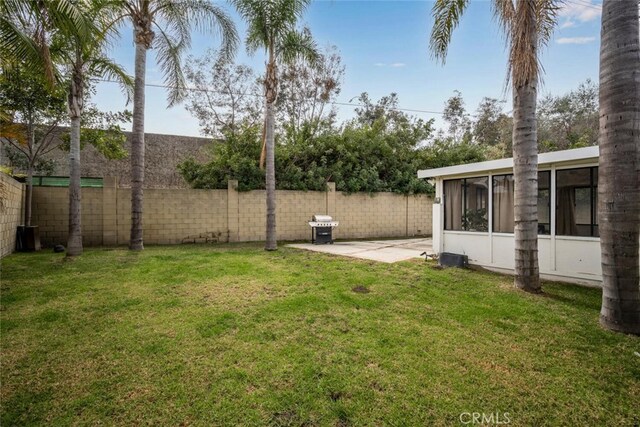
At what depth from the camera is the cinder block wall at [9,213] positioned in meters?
6.48

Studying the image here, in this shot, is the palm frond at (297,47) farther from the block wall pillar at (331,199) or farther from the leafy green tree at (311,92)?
the leafy green tree at (311,92)

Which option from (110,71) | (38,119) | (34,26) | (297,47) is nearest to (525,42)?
(297,47)

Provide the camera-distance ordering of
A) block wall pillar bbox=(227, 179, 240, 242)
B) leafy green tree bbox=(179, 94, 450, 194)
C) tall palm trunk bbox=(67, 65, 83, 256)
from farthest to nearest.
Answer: leafy green tree bbox=(179, 94, 450, 194), block wall pillar bbox=(227, 179, 240, 242), tall palm trunk bbox=(67, 65, 83, 256)

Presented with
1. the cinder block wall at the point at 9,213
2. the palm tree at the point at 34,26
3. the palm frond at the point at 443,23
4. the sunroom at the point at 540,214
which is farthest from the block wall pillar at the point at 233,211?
the palm frond at the point at 443,23

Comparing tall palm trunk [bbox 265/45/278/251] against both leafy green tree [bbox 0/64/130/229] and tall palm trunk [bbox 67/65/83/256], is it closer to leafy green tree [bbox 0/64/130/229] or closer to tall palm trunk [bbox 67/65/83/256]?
tall palm trunk [bbox 67/65/83/256]

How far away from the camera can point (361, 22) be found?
32.7 ft

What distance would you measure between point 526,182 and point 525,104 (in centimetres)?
120

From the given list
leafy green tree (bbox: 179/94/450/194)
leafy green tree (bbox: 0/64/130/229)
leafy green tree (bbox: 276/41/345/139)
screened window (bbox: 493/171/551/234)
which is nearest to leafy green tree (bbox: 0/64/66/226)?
leafy green tree (bbox: 0/64/130/229)

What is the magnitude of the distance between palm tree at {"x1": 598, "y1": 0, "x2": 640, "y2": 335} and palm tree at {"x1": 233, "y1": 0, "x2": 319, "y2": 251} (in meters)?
6.98

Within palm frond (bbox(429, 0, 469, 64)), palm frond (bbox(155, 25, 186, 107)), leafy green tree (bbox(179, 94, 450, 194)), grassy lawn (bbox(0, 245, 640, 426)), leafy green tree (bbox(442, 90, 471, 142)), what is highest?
leafy green tree (bbox(442, 90, 471, 142))

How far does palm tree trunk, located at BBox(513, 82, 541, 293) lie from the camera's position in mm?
4797

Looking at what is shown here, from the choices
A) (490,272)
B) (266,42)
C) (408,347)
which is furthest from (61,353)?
(266,42)

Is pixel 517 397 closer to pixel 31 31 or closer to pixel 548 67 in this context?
pixel 548 67

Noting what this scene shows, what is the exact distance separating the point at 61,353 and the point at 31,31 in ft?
19.0
